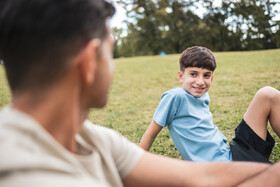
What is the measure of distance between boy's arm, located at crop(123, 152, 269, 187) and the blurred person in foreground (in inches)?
12.0

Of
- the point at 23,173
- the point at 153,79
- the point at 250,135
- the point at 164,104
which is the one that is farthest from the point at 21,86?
the point at 153,79

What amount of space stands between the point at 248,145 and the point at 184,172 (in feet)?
3.30

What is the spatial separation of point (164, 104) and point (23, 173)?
1.71 m

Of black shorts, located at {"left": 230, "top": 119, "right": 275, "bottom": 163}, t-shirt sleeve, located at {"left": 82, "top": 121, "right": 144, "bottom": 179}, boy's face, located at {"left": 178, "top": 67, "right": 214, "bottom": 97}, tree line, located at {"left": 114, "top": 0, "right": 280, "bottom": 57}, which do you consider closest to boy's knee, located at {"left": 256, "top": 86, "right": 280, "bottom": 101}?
black shorts, located at {"left": 230, "top": 119, "right": 275, "bottom": 163}

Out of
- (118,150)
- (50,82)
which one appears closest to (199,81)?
(118,150)

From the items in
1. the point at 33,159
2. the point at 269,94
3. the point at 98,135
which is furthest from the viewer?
the point at 269,94

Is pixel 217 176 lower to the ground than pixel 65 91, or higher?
lower

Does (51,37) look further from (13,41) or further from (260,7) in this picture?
(260,7)

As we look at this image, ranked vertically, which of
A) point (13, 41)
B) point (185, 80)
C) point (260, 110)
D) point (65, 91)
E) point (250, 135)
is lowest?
point (250, 135)

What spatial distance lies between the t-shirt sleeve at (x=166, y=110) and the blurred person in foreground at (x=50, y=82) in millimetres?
1206

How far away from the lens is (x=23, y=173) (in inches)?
27.6

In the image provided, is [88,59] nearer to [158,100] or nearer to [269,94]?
[269,94]

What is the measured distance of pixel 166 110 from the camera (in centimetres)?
228

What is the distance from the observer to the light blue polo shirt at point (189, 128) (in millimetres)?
2211
